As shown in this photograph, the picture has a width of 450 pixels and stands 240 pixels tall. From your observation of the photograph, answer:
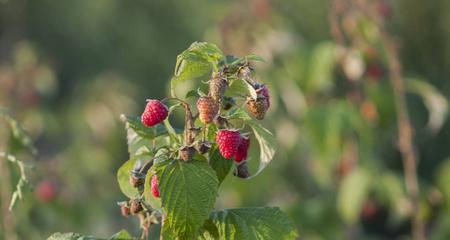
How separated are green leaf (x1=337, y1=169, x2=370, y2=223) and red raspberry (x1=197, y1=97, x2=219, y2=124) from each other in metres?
2.13

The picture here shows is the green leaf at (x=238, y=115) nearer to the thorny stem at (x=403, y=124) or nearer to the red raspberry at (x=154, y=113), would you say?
the red raspberry at (x=154, y=113)

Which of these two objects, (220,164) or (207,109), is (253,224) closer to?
(220,164)

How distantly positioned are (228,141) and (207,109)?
0.06 metres

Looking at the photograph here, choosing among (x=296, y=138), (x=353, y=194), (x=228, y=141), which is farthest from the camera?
(x=296, y=138)

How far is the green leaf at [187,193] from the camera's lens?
1554 millimetres

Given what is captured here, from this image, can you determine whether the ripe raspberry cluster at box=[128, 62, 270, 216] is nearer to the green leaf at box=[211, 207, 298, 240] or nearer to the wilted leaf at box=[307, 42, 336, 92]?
the green leaf at box=[211, 207, 298, 240]

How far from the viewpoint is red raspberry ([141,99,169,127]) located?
1.58m

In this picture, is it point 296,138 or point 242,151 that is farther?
point 296,138

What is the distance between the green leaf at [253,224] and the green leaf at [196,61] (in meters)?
0.23

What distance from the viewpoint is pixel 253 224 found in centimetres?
164

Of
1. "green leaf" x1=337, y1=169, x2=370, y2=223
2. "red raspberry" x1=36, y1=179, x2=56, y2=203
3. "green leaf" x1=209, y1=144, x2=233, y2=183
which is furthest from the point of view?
"red raspberry" x1=36, y1=179, x2=56, y2=203

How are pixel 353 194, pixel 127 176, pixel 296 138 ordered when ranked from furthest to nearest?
pixel 296 138 → pixel 353 194 → pixel 127 176

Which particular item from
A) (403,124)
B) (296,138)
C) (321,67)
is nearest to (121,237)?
(403,124)

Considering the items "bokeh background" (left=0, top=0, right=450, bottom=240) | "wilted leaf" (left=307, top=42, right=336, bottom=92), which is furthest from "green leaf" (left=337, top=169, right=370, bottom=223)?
"wilted leaf" (left=307, top=42, right=336, bottom=92)
